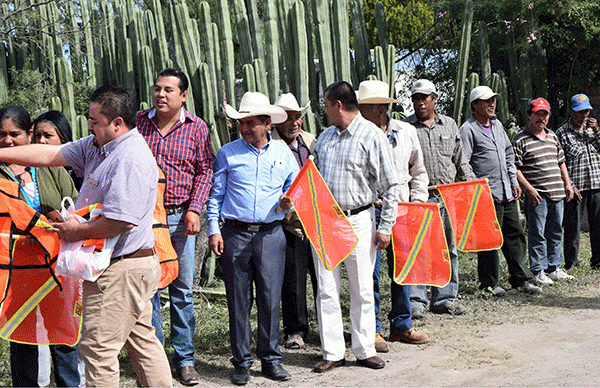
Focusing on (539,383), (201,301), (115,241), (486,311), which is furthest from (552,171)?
(115,241)

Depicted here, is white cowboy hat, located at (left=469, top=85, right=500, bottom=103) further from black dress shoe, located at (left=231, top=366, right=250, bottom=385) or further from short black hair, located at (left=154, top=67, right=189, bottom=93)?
black dress shoe, located at (left=231, top=366, right=250, bottom=385)

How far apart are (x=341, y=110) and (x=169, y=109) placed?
4.00 feet

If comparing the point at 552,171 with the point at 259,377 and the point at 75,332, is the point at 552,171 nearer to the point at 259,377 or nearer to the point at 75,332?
the point at 259,377

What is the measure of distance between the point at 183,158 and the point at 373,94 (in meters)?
1.74

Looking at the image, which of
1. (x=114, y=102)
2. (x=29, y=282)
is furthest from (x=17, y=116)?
(x=29, y=282)

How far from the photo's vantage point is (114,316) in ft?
10.4

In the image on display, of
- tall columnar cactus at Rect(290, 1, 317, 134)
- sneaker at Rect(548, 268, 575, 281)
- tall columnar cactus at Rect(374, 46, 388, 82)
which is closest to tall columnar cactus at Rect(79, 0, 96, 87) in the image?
tall columnar cactus at Rect(290, 1, 317, 134)

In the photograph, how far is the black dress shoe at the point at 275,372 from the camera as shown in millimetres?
4457

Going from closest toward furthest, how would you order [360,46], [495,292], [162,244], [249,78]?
[162,244]
[495,292]
[249,78]
[360,46]

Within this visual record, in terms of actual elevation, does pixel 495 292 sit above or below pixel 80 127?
below

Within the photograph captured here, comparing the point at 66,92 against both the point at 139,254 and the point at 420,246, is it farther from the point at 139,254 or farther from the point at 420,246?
the point at 139,254

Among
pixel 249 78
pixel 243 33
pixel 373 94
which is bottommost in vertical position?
pixel 373 94

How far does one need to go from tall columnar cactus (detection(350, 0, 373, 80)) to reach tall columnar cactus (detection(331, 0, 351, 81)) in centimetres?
46

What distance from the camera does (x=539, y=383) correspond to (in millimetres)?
4184
